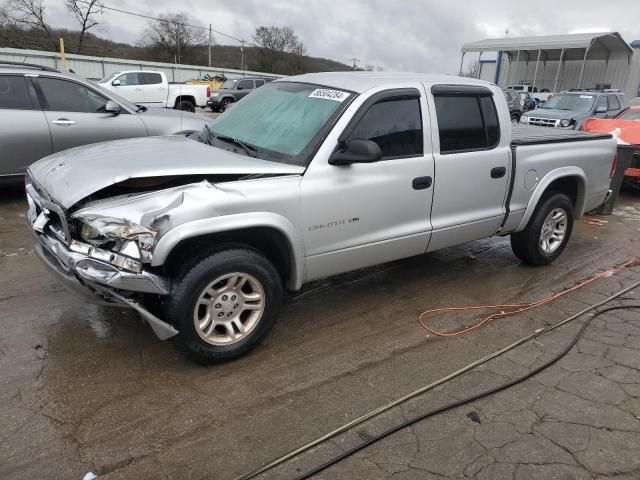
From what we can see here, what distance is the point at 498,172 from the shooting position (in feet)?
14.5

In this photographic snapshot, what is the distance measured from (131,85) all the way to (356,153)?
1860cm

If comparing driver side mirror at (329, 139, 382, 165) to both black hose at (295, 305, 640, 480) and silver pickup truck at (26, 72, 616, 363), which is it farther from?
black hose at (295, 305, 640, 480)

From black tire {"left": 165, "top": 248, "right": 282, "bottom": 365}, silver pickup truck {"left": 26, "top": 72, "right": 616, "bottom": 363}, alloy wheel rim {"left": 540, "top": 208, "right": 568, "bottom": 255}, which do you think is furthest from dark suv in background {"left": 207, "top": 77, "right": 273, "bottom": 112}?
black tire {"left": 165, "top": 248, "right": 282, "bottom": 365}

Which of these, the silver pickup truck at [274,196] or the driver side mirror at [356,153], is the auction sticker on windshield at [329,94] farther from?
the driver side mirror at [356,153]

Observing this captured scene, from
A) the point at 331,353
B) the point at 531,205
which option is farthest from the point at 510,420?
the point at 531,205

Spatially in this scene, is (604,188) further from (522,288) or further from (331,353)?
(331,353)

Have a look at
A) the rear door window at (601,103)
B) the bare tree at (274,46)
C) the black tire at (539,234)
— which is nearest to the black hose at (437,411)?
the black tire at (539,234)

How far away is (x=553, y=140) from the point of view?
4.93 metres

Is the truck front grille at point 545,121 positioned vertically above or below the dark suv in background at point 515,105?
below

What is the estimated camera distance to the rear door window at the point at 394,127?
368 centimetres

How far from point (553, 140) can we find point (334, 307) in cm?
275

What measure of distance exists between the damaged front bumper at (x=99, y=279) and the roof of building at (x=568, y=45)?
121 feet

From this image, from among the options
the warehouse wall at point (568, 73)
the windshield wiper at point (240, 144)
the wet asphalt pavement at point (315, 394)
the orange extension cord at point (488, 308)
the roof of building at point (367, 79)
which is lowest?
the wet asphalt pavement at point (315, 394)

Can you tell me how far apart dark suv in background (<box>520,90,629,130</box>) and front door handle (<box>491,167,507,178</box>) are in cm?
1055
